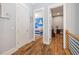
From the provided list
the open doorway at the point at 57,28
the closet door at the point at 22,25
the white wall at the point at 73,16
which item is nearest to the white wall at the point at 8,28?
the closet door at the point at 22,25

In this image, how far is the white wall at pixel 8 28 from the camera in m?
1.64

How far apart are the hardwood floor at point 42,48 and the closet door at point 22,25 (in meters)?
0.13

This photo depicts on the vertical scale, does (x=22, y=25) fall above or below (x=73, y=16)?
below

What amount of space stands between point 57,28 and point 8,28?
35.6 inches

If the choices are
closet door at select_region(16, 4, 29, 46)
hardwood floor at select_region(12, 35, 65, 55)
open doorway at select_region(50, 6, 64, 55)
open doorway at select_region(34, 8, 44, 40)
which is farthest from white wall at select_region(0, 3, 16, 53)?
open doorway at select_region(50, 6, 64, 55)

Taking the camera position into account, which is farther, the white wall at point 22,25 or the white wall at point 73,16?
the white wall at point 22,25

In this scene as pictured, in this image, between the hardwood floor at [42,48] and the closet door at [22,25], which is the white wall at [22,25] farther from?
the hardwood floor at [42,48]

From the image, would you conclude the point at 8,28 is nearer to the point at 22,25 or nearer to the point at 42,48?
the point at 22,25

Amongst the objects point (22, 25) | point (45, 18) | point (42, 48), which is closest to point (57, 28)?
point (45, 18)

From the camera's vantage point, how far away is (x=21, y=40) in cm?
169

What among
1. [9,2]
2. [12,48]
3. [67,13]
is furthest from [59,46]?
[9,2]

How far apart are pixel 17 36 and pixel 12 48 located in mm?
228

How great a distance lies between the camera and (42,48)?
1653mm
